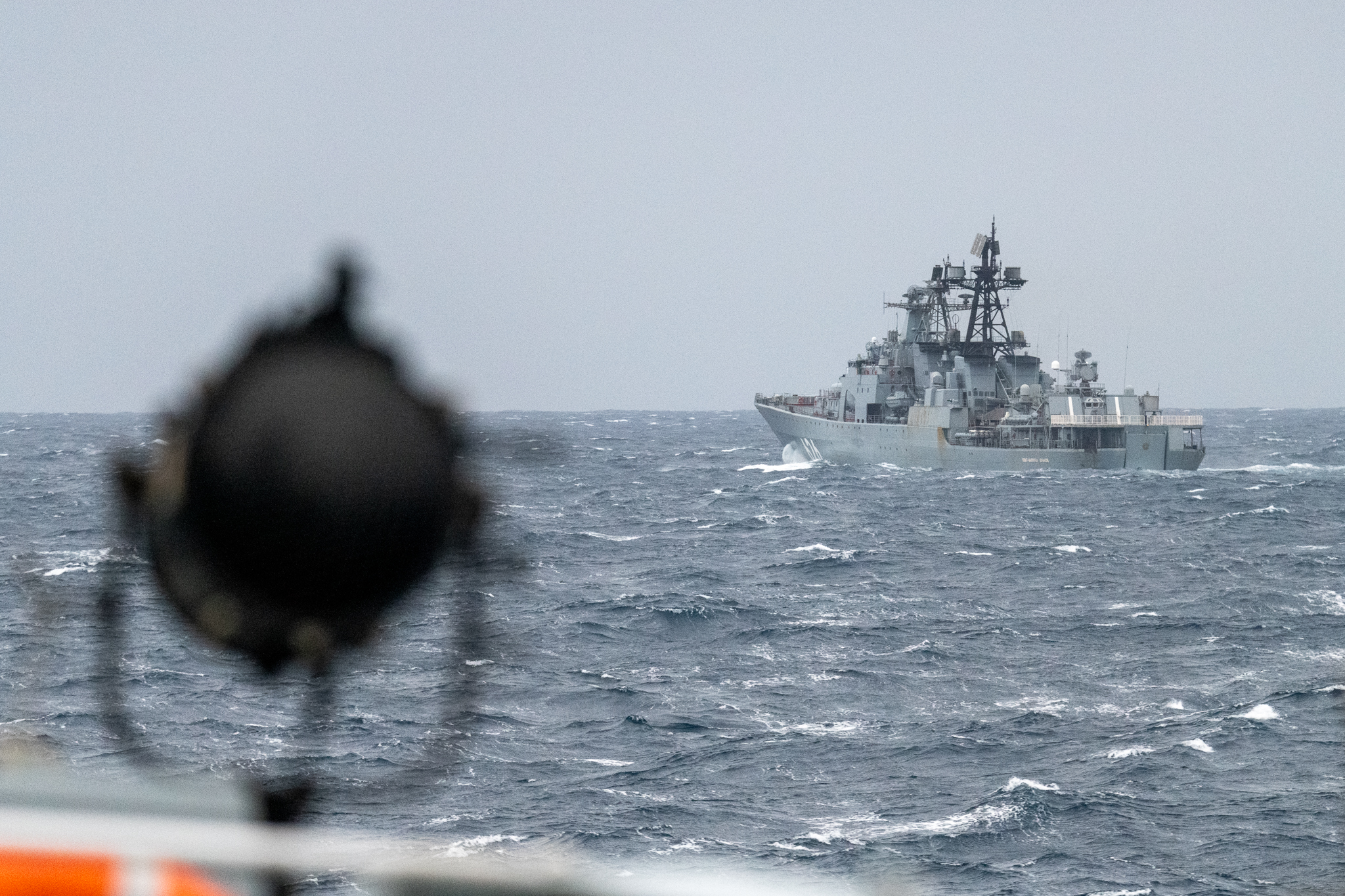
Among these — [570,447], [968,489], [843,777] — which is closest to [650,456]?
[968,489]

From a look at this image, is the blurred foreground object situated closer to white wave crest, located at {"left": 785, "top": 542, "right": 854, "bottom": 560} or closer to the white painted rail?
white wave crest, located at {"left": 785, "top": 542, "right": 854, "bottom": 560}

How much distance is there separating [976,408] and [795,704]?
169 feet

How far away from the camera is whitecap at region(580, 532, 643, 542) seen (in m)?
47.8

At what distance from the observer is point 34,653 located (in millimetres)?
3949

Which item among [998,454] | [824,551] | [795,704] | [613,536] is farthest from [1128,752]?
[998,454]

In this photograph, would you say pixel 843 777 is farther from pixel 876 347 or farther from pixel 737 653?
pixel 876 347

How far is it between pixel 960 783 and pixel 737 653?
9.25 metres

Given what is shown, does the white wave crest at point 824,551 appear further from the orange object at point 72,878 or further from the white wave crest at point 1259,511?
the orange object at point 72,878

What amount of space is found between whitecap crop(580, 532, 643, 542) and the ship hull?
83.0 feet

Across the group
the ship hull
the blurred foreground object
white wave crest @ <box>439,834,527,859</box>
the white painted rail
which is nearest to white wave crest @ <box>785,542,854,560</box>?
the ship hull

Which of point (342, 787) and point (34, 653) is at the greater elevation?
point (34, 653)

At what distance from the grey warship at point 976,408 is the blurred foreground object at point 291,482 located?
65645 millimetres

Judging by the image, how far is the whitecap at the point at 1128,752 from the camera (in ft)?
66.8

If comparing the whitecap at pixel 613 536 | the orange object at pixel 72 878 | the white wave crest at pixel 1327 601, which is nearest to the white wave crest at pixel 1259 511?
the white wave crest at pixel 1327 601
